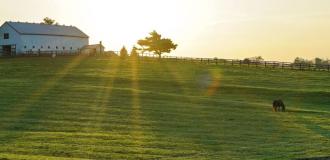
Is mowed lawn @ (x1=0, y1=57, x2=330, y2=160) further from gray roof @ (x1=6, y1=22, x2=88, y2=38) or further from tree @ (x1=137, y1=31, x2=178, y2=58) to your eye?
tree @ (x1=137, y1=31, x2=178, y2=58)

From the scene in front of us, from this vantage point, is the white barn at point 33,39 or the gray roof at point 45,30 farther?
the gray roof at point 45,30

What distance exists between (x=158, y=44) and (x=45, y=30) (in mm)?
32048

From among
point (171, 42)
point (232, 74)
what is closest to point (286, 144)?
point (232, 74)

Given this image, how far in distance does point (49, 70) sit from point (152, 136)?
56362mm

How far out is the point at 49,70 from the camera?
83188 millimetres

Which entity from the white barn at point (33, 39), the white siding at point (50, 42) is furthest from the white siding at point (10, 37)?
the white siding at point (50, 42)

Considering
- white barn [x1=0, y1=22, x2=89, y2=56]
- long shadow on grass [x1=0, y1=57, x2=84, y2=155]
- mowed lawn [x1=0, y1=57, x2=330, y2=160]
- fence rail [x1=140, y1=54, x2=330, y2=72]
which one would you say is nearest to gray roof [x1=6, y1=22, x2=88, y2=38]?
white barn [x1=0, y1=22, x2=89, y2=56]

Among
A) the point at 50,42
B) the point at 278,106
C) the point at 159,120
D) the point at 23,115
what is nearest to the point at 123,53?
the point at 50,42

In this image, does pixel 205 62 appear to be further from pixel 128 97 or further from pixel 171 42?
pixel 128 97

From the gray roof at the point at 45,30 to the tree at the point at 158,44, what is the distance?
65.8 ft

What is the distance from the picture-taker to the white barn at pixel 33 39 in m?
114

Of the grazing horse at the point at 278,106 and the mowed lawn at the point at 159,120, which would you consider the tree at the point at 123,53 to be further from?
the grazing horse at the point at 278,106

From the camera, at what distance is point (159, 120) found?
3609cm

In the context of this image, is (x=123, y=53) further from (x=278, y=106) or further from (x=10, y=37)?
(x=278, y=106)
